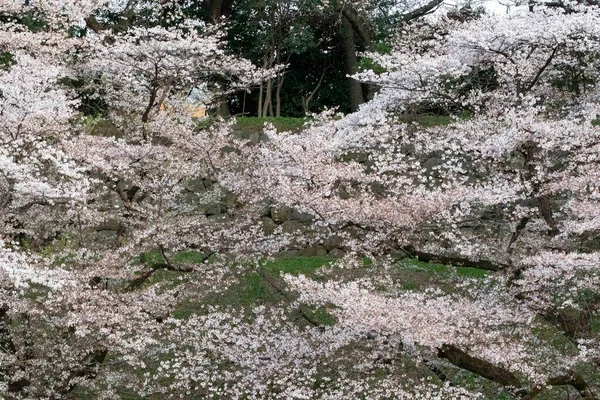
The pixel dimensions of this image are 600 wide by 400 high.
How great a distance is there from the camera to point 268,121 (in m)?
14.7

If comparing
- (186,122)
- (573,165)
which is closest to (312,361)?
(573,165)

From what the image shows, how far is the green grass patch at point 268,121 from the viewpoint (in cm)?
1445

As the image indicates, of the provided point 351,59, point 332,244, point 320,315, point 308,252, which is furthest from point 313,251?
point 351,59

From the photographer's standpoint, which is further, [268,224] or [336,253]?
[268,224]

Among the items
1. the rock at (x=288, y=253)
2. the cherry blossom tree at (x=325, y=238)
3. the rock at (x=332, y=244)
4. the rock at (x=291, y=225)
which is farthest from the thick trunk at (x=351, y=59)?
the cherry blossom tree at (x=325, y=238)

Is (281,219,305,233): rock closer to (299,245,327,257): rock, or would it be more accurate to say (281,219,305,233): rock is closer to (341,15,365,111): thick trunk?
(299,245,327,257): rock

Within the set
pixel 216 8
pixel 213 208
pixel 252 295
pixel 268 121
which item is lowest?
pixel 252 295

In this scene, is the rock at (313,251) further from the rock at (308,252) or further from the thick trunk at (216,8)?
the thick trunk at (216,8)

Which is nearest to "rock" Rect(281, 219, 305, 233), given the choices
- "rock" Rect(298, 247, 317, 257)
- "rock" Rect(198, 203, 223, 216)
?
"rock" Rect(298, 247, 317, 257)

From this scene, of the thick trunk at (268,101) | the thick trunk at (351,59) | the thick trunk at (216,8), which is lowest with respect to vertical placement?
the thick trunk at (268,101)

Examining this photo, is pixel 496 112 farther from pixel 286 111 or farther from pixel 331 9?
pixel 286 111

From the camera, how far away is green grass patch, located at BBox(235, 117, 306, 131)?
14.5 meters

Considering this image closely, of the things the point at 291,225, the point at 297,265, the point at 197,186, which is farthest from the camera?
the point at 197,186

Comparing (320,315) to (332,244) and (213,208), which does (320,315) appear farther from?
(213,208)
